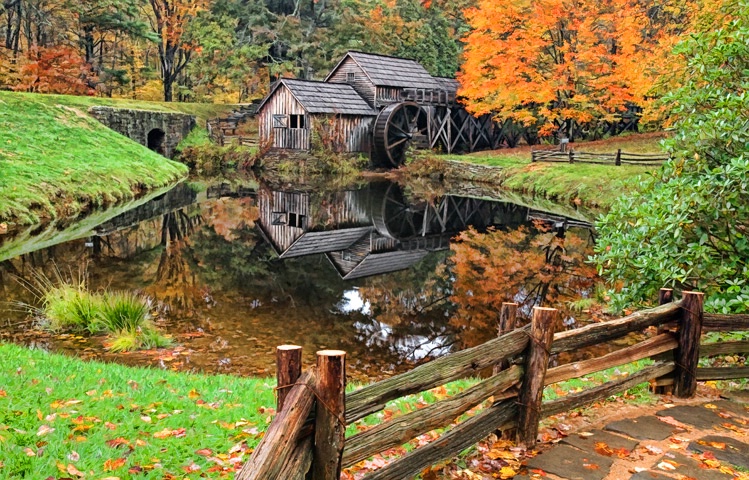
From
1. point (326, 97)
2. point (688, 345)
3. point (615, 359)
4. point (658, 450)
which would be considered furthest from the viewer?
point (326, 97)

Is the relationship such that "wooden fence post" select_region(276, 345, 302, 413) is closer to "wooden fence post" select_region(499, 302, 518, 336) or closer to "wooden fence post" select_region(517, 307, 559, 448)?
"wooden fence post" select_region(517, 307, 559, 448)

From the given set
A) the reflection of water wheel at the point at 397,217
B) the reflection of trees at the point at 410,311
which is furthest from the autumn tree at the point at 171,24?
the reflection of trees at the point at 410,311

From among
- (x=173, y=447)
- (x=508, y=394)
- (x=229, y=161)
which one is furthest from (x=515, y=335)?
(x=229, y=161)

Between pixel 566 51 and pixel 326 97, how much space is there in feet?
42.1

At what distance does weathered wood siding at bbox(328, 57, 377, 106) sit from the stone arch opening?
10.9 metres

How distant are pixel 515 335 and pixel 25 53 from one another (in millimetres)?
38441

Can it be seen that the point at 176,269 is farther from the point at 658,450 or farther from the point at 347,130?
the point at 347,130

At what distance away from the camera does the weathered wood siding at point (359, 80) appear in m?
36.6

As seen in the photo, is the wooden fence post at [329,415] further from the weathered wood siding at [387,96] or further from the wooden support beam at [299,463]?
the weathered wood siding at [387,96]

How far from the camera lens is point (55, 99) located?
29.5m

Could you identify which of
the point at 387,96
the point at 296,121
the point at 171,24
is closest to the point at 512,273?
the point at 296,121

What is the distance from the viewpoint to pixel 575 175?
24.8 m

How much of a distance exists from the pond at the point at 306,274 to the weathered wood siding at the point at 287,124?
1289 centimetres

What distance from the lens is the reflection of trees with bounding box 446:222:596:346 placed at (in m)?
11.0
